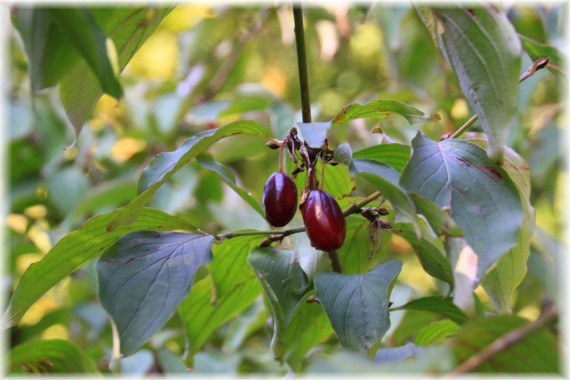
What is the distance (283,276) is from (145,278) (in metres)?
0.12

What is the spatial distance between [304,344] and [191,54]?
3.40ft

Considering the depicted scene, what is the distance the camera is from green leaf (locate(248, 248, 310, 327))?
1.89 feet

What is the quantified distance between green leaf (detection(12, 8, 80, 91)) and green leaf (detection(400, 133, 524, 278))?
0.22 metres

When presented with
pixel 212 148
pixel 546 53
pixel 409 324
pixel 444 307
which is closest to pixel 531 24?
pixel 212 148

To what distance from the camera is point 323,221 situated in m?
0.52

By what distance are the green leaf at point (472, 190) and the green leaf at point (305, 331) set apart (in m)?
0.22

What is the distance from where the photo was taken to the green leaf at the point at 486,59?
449 millimetres

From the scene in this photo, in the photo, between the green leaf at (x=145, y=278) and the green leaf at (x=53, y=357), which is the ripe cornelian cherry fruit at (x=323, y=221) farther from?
the green leaf at (x=53, y=357)

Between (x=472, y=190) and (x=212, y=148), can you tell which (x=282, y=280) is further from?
(x=212, y=148)

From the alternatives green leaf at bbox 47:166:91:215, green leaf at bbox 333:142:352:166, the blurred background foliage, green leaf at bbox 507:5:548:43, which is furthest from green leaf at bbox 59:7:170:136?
green leaf at bbox 507:5:548:43

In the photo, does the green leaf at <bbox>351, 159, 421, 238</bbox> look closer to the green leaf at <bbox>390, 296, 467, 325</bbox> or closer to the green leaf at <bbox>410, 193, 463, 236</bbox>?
the green leaf at <bbox>410, 193, 463, 236</bbox>

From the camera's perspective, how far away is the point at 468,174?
51 centimetres

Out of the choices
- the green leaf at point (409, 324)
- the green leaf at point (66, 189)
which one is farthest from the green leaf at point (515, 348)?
the green leaf at point (66, 189)

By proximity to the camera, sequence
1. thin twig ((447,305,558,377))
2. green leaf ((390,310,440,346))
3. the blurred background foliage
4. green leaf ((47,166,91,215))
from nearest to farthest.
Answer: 1. thin twig ((447,305,558,377))
2. green leaf ((390,310,440,346))
3. the blurred background foliage
4. green leaf ((47,166,91,215))
